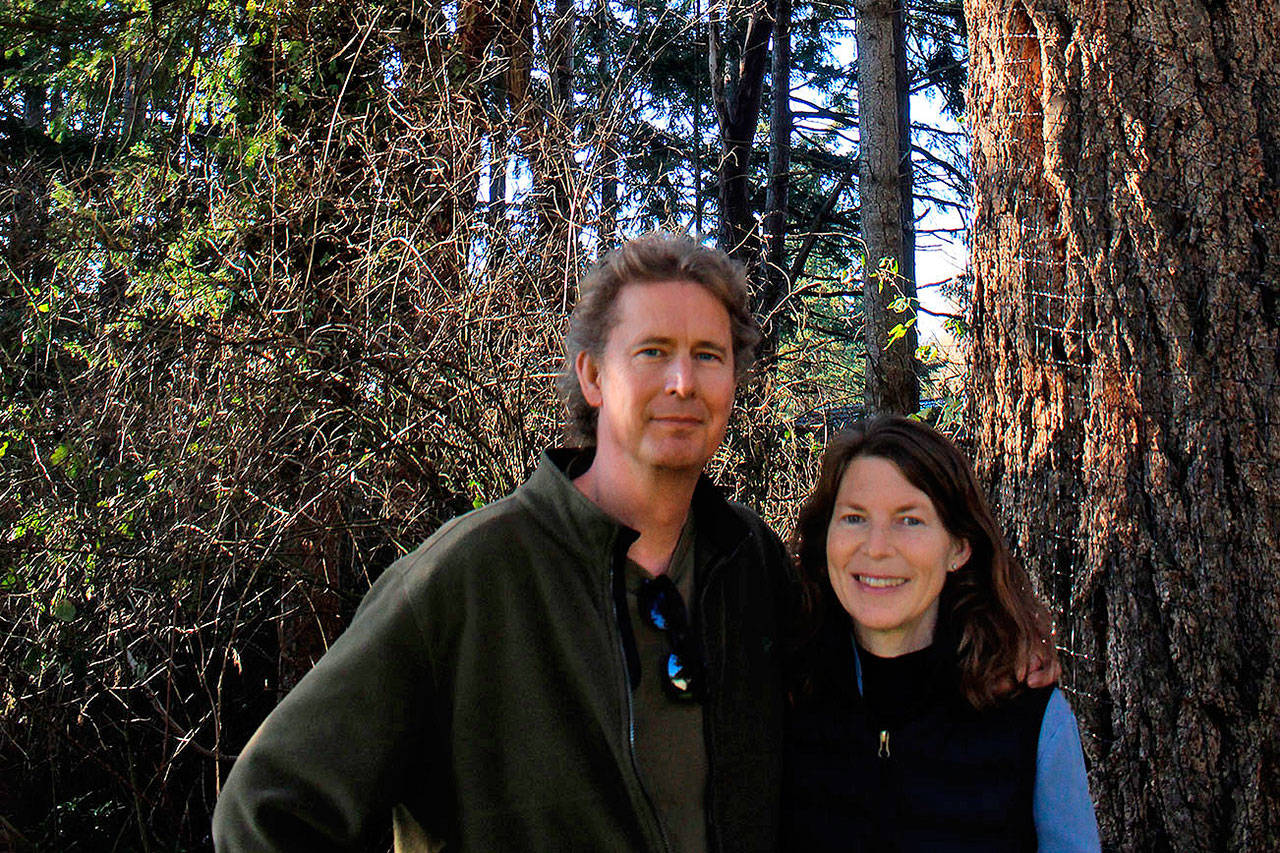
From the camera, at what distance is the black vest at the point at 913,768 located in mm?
2166

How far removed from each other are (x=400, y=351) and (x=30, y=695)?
2373mm

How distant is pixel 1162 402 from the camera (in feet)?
8.88

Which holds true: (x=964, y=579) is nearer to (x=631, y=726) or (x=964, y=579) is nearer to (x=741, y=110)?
(x=631, y=726)

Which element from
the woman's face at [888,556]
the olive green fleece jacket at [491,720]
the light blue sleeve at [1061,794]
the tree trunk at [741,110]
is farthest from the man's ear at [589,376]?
the tree trunk at [741,110]

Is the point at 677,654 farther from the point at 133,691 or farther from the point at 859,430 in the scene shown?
the point at 133,691

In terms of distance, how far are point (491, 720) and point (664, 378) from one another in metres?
0.79

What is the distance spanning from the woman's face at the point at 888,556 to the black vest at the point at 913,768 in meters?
0.09

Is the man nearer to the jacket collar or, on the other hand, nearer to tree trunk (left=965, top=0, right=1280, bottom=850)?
the jacket collar

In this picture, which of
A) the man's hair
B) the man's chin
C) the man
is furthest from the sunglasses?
the man's hair

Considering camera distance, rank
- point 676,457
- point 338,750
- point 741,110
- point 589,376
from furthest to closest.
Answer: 1. point 741,110
2. point 589,376
3. point 676,457
4. point 338,750

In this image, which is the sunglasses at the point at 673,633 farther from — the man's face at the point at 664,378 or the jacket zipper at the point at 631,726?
the man's face at the point at 664,378

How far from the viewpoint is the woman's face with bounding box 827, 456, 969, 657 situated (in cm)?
233

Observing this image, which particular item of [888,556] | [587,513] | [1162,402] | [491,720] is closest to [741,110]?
[1162,402]

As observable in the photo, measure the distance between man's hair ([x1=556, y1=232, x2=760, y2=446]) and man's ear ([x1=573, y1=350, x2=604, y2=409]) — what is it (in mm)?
18
